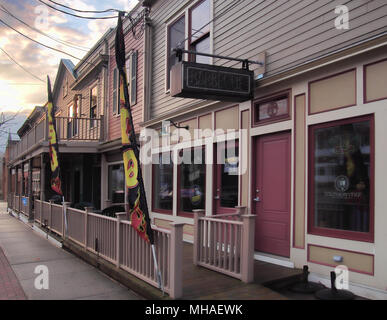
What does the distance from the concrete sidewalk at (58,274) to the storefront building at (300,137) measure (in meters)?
2.45

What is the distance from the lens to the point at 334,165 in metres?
5.11

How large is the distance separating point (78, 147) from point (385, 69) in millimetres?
11276

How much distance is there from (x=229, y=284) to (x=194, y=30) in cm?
588

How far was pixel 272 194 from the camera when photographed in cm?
611

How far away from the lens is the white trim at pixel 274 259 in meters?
5.65

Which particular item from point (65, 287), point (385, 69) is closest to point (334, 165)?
point (385, 69)

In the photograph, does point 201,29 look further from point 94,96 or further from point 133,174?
point 94,96

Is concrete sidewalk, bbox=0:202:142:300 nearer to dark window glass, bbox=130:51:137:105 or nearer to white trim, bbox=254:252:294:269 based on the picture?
white trim, bbox=254:252:294:269

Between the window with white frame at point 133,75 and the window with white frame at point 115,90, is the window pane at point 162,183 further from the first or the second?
the window with white frame at point 115,90

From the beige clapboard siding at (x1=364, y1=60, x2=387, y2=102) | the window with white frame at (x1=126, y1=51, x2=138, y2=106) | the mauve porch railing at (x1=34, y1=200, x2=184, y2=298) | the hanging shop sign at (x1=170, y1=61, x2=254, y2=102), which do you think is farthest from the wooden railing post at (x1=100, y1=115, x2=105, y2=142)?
the beige clapboard siding at (x1=364, y1=60, x2=387, y2=102)

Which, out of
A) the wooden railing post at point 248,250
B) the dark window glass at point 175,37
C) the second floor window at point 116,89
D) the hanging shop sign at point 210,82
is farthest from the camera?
the second floor window at point 116,89

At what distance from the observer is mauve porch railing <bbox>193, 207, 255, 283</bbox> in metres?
5.02

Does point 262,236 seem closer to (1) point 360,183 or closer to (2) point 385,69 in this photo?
(1) point 360,183
